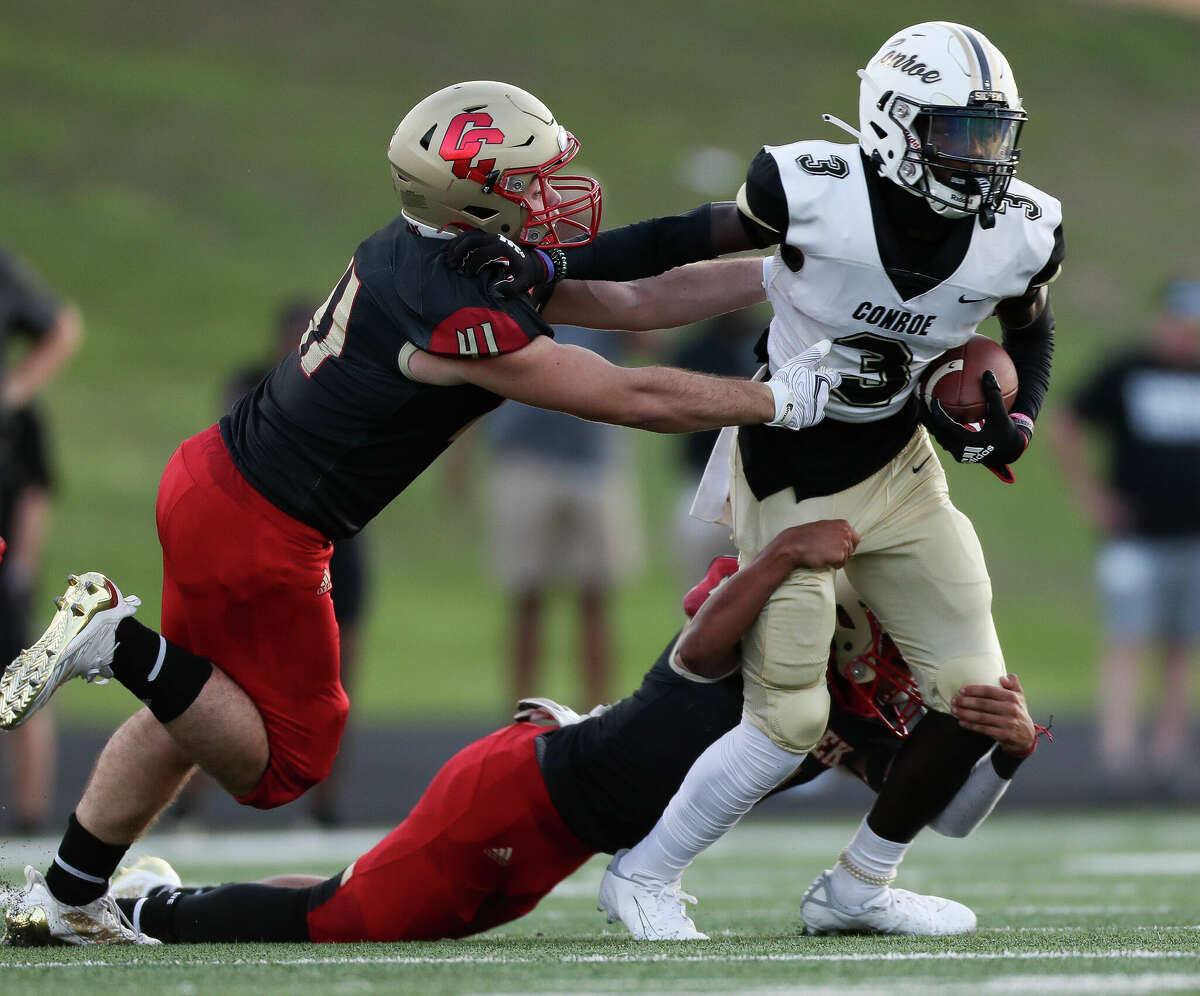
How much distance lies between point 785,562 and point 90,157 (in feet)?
84.9

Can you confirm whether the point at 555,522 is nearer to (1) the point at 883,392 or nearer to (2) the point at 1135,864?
(2) the point at 1135,864

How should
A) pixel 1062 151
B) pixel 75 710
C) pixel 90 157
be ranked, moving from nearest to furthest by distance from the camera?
1. pixel 75 710
2. pixel 90 157
3. pixel 1062 151

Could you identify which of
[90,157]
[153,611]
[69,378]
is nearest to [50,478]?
[153,611]

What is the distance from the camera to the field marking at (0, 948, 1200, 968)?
3453mm

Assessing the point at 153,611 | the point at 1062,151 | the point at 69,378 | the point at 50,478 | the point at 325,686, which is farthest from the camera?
the point at 1062,151

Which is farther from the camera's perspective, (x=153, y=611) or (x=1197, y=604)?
(x=153, y=611)

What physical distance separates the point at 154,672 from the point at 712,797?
111cm

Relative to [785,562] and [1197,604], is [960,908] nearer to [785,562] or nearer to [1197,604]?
[785,562]

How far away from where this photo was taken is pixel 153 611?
598 inches

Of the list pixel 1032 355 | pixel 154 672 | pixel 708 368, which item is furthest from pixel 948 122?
pixel 708 368

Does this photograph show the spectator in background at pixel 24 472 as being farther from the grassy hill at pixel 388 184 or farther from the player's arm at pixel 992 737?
the grassy hill at pixel 388 184

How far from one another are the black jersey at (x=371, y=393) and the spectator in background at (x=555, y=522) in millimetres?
4144

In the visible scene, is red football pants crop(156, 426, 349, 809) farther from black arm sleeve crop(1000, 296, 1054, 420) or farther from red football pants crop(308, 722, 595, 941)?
black arm sleeve crop(1000, 296, 1054, 420)

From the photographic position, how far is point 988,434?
3.98 meters
